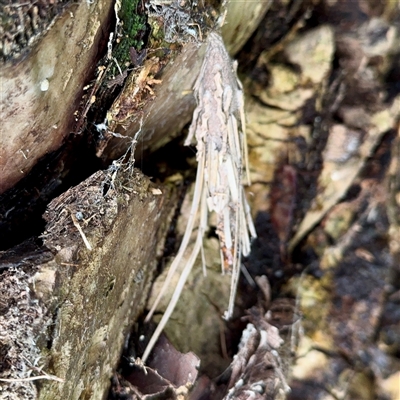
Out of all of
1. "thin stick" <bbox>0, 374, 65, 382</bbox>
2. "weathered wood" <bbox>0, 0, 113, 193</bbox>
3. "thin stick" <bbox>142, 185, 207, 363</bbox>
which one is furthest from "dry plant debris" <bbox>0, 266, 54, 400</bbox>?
"thin stick" <bbox>142, 185, 207, 363</bbox>

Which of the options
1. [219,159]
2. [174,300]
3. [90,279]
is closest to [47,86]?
[90,279]

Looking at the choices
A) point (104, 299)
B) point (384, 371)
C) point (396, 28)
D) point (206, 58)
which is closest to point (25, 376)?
point (104, 299)

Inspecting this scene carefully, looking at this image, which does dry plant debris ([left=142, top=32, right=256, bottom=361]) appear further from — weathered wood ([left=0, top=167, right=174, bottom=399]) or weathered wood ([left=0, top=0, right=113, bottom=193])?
weathered wood ([left=0, top=0, right=113, bottom=193])

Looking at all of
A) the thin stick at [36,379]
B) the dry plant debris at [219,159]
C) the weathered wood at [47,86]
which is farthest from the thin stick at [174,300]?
the weathered wood at [47,86]

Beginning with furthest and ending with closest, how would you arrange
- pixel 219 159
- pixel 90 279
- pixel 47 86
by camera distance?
pixel 219 159 < pixel 90 279 < pixel 47 86

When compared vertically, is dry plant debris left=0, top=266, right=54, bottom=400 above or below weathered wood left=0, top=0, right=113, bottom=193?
below

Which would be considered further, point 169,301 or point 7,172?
point 169,301

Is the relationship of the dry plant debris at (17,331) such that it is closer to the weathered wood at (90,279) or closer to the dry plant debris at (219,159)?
the weathered wood at (90,279)

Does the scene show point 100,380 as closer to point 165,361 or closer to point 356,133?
point 165,361

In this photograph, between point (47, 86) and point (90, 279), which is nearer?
point (47, 86)

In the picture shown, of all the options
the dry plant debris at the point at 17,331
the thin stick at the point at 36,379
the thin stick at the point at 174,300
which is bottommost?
the thin stick at the point at 174,300

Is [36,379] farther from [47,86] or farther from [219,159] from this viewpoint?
[219,159]
